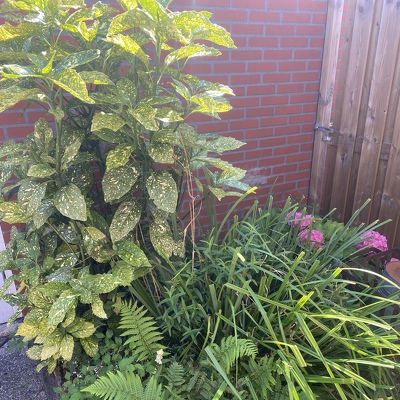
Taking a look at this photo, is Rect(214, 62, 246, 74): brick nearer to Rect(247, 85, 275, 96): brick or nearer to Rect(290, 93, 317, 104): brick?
Rect(247, 85, 275, 96): brick

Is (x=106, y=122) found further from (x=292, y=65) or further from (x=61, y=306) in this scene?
(x=292, y=65)

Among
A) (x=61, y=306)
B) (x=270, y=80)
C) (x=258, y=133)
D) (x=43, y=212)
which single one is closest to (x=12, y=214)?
(x=43, y=212)

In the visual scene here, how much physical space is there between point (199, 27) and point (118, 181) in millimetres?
624

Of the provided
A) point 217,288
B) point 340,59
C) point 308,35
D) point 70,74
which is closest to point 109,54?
point 70,74

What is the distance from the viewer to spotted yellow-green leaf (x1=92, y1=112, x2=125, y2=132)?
124 cm

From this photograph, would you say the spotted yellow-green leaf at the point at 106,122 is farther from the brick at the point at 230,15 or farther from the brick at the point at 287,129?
the brick at the point at 287,129

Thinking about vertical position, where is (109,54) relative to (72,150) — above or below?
above

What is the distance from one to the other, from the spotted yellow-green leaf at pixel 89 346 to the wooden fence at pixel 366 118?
6.79 ft

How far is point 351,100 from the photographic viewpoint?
8.57 ft

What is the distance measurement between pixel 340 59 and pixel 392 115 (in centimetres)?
61

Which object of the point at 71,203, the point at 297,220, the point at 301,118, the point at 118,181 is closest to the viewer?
the point at 71,203

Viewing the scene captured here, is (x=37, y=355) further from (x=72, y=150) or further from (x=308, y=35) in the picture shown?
(x=308, y=35)

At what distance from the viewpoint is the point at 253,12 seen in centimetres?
230

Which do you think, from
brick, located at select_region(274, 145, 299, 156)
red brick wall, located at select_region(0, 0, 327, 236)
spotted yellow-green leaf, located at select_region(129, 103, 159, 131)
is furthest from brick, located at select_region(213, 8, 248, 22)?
spotted yellow-green leaf, located at select_region(129, 103, 159, 131)
